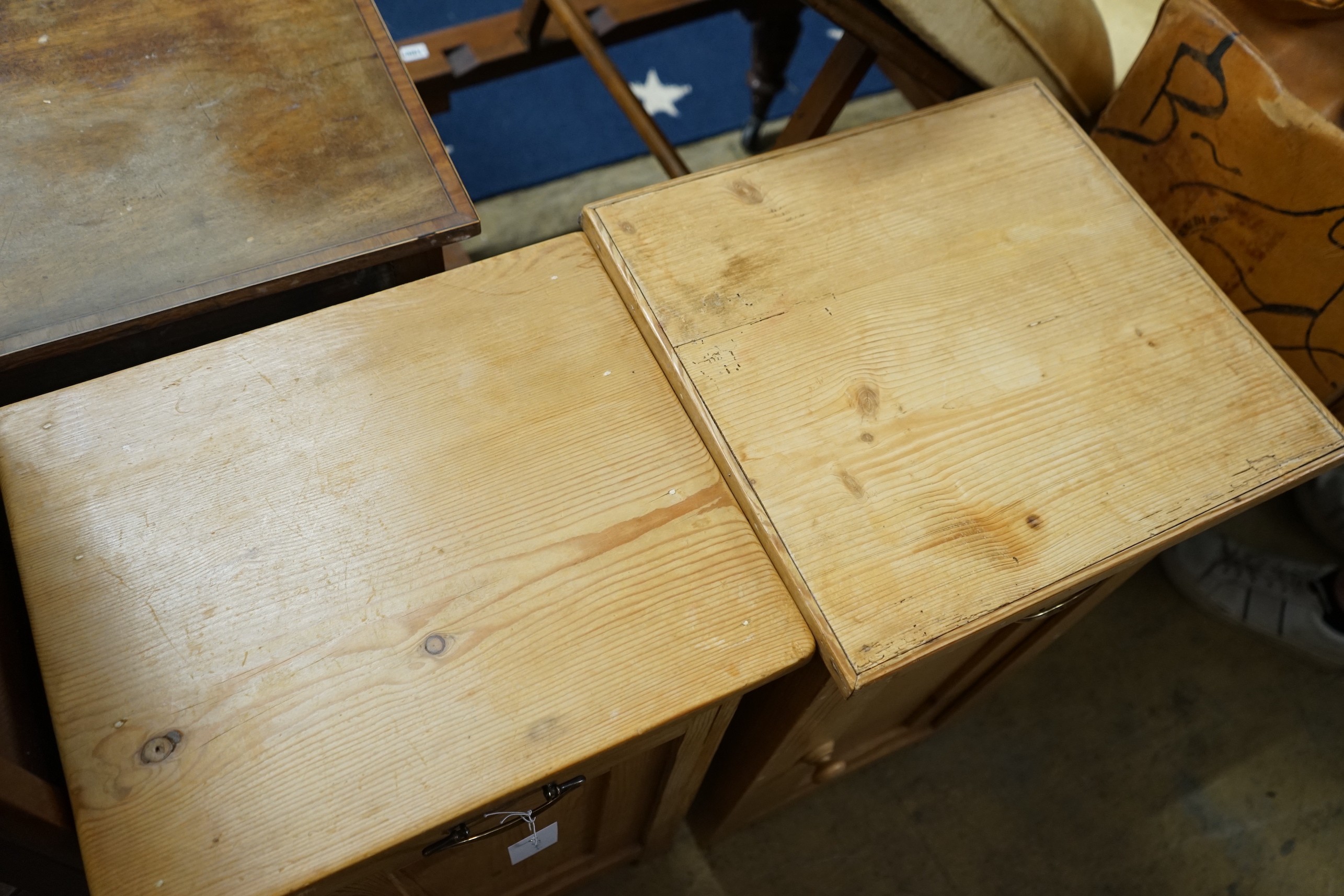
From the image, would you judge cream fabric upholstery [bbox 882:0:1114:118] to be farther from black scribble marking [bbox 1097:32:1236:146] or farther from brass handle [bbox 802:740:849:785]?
brass handle [bbox 802:740:849:785]

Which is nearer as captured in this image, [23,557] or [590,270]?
[23,557]

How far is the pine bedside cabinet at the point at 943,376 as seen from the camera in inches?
30.0

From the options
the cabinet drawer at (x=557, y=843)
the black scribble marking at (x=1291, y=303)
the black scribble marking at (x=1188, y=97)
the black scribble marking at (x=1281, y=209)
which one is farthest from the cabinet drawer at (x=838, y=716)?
the black scribble marking at (x=1188, y=97)

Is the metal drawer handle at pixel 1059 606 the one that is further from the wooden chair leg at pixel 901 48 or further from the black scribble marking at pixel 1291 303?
the wooden chair leg at pixel 901 48

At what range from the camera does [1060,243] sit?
3.10 feet

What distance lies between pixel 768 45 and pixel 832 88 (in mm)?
594

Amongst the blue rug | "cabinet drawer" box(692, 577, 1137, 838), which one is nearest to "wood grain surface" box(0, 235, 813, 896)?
"cabinet drawer" box(692, 577, 1137, 838)

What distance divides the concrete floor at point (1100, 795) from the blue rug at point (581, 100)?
1.43 metres

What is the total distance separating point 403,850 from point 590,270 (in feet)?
1.85

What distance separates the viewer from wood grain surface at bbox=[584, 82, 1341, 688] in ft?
2.50

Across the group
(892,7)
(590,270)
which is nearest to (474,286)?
(590,270)

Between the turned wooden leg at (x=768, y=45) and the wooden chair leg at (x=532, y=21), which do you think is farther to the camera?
the turned wooden leg at (x=768, y=45)

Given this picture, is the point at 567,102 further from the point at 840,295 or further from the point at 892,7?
the point at 840,295

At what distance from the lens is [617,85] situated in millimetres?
1388
